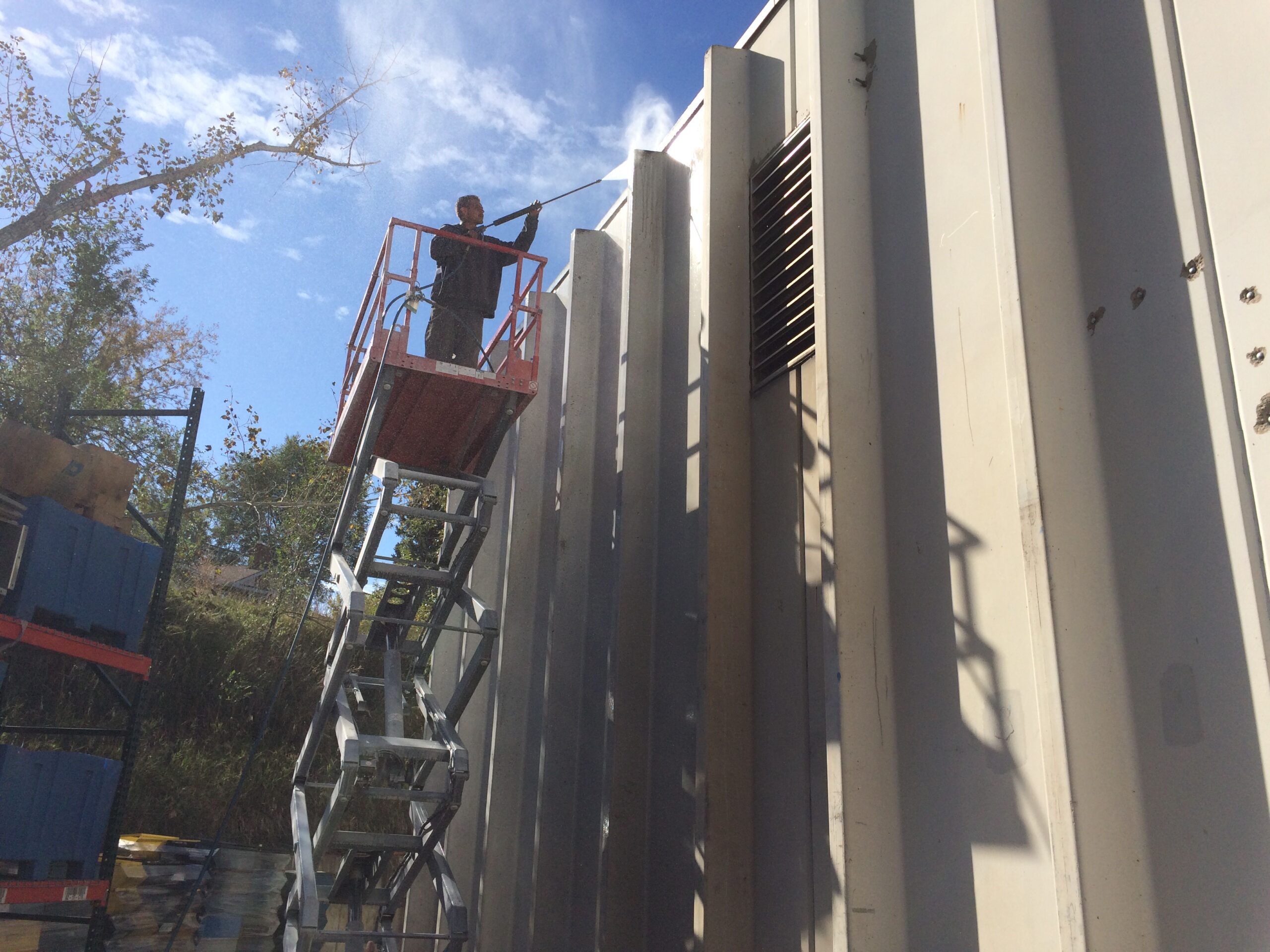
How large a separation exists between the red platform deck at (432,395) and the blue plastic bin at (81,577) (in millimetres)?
1902

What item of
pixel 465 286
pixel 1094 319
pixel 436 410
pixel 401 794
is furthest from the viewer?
pixel 465 286

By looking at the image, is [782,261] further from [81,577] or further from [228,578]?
[228,578]

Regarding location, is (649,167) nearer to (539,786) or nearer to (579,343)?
(579,343)

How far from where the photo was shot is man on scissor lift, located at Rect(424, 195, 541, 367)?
8.15 metres

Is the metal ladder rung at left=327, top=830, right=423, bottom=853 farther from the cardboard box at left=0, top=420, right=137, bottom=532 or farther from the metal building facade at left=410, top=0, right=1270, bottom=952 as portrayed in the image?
the cardboard box at left=0, top=420, right=137, bottom=532

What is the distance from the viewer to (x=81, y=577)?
293 inches

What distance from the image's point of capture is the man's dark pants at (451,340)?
8133mm

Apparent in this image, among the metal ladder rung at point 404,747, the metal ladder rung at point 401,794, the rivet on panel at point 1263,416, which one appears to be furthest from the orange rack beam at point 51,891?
the rivet on panel at point 1263,416

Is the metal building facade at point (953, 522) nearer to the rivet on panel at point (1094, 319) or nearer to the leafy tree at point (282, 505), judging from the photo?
the rivet on panel at point (1094, 319)

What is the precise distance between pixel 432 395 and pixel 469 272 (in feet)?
4.09

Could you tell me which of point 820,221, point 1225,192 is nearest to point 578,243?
point 820,221

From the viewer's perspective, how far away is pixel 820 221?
5527 mm

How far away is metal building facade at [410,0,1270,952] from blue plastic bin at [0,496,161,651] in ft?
12.8

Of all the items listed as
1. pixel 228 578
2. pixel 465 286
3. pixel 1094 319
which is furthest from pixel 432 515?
pixel 228 578
